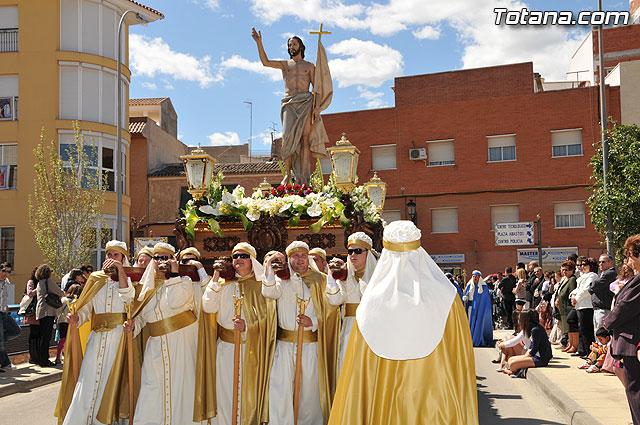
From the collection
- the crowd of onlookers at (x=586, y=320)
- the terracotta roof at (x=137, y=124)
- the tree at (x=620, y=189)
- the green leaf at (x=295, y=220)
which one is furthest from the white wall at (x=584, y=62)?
the green leaf at (x=295, y=220)

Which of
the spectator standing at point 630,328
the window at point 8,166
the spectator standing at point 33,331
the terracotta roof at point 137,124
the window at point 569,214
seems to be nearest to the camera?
the spectator standing at point 630,328

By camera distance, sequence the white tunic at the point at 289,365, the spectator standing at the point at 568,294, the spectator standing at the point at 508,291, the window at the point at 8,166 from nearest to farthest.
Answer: the white tunic at the point at 289,365 < the spectator standing at the point at 568,294 < the spectator standing at the point at 508,291 < the window at the point at 8,166

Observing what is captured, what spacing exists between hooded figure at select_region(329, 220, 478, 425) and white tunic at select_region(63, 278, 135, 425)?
3779 millimetres

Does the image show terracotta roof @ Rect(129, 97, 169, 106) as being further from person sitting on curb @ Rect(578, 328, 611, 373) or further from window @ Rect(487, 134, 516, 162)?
person sitting on curb @ Rect(578, 328, 611, 373)

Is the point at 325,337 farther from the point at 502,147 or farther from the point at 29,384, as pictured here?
the point at 502,147

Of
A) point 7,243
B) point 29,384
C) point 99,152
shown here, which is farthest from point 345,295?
point 7,243

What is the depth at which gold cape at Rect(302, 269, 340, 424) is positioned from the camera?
6.88m

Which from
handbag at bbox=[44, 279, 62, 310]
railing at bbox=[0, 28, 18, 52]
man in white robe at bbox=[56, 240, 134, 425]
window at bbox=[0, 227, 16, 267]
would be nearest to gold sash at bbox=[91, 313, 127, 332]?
man in white robe at bbox=[56, 240, 134, 425]

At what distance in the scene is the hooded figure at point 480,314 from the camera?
1675cm

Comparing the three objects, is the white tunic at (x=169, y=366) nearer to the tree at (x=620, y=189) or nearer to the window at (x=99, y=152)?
the tree at (x=620, y=189)

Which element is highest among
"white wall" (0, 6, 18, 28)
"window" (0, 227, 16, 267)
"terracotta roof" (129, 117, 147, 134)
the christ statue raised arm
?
"white wall" (0, 6, 18, 28)

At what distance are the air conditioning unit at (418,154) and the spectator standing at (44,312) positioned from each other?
2095cm

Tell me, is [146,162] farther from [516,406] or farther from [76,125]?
[516,406]

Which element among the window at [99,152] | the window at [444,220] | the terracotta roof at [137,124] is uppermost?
the terracotta roof at [137,124]
